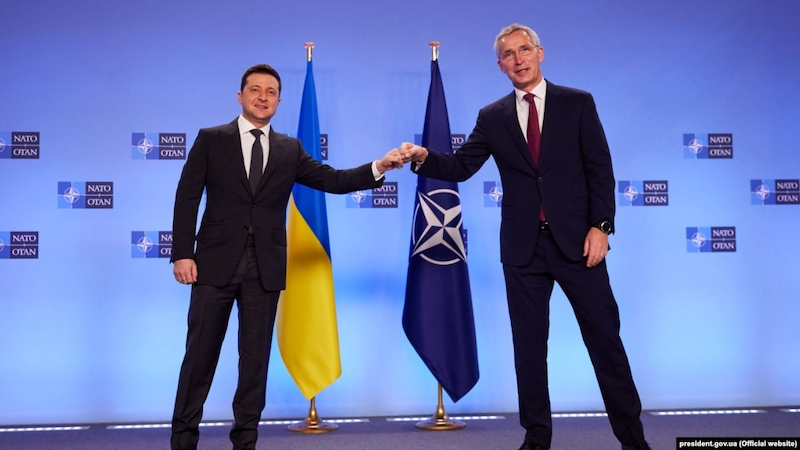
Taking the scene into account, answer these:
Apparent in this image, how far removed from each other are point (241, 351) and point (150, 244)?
5.86 feet

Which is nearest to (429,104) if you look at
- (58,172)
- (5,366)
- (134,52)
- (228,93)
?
(228,93)

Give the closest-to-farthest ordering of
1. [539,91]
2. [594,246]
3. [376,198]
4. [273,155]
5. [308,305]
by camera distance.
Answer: [594,246] < [539,91] < [273,155] < [308,305] < [376,198]

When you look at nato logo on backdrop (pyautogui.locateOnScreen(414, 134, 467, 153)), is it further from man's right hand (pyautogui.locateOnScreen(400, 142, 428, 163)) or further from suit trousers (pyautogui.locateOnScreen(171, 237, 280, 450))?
suit trousers (pyautogui.locateOnScreen(171, 237, 280, 450))

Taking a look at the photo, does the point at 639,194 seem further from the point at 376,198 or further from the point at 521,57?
the point at 521,57

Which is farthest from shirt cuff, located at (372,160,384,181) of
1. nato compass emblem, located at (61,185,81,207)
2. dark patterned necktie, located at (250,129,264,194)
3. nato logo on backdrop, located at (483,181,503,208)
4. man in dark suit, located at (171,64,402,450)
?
nato compass emblem, located at (61,185,81,207)

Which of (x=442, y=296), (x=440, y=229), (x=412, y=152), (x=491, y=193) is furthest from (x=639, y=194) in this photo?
(x=412, y=152)

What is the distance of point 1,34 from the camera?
5188 mm

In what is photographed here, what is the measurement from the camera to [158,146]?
527 centimetres

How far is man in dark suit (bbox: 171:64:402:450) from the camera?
363 cm

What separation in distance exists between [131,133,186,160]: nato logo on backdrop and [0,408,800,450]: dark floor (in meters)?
1.82

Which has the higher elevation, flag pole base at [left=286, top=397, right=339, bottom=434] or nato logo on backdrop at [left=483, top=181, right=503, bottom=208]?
nato logo on backdrop at [left=483, top=181, right=503, bottom=208]

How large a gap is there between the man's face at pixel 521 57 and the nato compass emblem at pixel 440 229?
49.4 inches

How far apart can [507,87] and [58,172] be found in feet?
10.4

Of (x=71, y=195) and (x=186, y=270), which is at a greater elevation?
(x=71, y=195)
